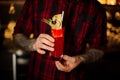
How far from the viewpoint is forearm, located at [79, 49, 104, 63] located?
1812mm

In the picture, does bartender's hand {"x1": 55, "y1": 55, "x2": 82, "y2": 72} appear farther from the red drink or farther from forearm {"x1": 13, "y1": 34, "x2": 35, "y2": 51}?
forearm {"x1": 13, "y1": 34, "x2": 35, "y2": 51}

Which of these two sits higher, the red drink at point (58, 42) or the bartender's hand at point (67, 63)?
the red drink at point (58, 42)

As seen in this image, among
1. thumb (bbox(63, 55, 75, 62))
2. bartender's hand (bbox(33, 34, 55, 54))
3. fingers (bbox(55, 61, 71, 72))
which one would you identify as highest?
bartender's hand (bbox(33, 34, 55, 54))

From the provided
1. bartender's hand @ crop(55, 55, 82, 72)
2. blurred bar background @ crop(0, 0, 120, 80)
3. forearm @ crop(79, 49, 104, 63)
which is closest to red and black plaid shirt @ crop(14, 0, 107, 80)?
forearm @ crop(79, 49, 104, 63)

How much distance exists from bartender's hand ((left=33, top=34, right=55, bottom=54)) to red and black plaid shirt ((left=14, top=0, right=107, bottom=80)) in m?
0.13

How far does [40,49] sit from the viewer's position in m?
1.72

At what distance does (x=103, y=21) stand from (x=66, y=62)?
0.40 meters

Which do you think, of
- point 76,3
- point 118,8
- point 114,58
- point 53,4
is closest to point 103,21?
point 76,3

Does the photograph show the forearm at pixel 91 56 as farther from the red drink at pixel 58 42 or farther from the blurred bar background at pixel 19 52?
the blurred bar background at pixel 19 52

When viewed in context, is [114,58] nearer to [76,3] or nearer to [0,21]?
[0,21]

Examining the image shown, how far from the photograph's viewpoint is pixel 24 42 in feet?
6.15

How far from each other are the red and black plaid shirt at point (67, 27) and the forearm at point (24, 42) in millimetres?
33

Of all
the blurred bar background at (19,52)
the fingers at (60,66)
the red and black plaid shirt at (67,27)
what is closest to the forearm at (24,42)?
the red and black plaid shirt at (67,27)

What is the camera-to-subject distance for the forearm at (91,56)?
5.94 feet
